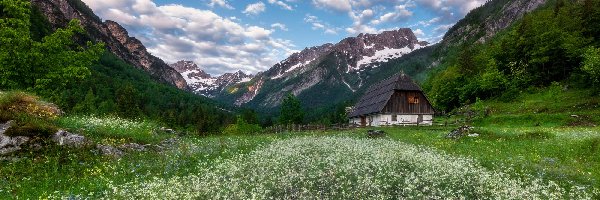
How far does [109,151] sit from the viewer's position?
64.4 ft

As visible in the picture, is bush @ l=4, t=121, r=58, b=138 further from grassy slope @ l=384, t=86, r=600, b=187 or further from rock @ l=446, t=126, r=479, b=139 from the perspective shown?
rock @ l=446, t=126, r=479, b=139

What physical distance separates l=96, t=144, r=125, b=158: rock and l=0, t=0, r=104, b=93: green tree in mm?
12478

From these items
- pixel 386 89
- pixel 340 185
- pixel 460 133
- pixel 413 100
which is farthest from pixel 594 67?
pixel 340 185

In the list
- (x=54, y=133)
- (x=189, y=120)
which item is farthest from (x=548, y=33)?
(x=189, y=120)

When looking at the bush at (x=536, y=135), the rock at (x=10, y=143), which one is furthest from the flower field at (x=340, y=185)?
the bush at (x=536, y=135)

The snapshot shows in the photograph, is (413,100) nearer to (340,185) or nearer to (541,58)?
(541,58)

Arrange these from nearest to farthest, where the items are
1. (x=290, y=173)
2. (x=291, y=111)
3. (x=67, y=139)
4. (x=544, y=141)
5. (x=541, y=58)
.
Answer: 1. (x=290, y=173)
2. (x=67, y=139)
3. (x=544, y=141)
4. (x=541, y=58)
5. (x=291, y=111)

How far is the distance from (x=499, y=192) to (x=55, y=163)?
16675 millimetres

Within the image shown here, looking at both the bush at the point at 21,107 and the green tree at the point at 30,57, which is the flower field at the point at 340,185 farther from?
the green tree at the point at 30,57

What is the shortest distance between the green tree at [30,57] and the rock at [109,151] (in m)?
12.5

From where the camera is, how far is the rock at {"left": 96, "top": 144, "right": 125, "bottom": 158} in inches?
760

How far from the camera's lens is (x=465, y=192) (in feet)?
43.2

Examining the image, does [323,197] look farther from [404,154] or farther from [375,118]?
[375,118]

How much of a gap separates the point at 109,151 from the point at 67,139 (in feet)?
6.63
